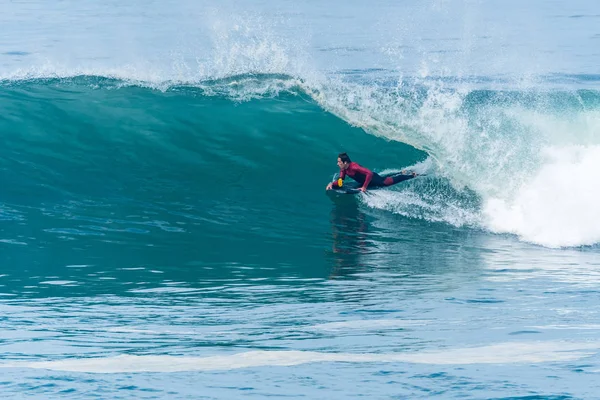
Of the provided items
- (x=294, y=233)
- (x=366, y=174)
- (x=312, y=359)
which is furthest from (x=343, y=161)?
(x=312, y=359)

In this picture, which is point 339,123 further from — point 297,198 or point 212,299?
point 212,299

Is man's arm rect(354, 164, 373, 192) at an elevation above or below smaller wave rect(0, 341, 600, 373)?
above

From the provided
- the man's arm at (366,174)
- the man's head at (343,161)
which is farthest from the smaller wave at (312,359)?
the man's head at (343,161)

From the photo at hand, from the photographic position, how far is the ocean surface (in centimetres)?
584

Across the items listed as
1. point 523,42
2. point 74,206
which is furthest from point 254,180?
point 523,42

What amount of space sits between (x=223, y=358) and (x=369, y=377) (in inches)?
44.5

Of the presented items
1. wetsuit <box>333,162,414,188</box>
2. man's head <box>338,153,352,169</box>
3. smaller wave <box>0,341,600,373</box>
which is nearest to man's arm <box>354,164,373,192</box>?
wetsuit <box>333,162,414,188</box>

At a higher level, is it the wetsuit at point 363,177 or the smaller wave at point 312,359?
the wetsuit at point 363,177

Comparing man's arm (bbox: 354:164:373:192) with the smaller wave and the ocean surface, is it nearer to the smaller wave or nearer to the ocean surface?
the ocean surface

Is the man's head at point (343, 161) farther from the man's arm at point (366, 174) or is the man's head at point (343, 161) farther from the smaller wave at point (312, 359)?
the smaller wave at point (312, 359)

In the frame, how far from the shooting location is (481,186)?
12.4 meters

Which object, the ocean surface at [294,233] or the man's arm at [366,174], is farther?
the man's arm at [366,174]

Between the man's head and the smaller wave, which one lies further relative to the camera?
the man's head

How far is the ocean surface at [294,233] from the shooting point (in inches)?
230
